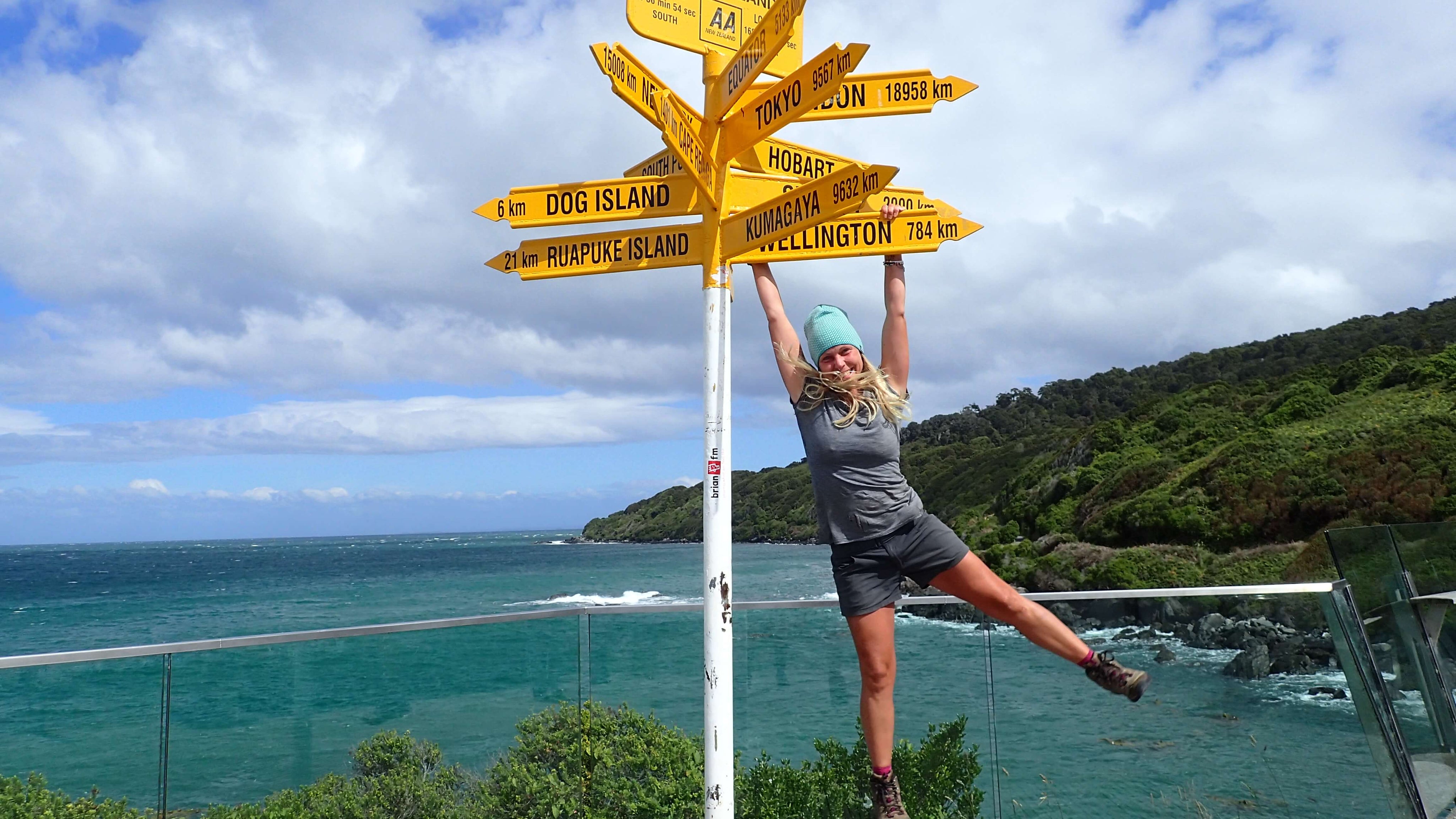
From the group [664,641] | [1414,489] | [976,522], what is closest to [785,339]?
[664,641]

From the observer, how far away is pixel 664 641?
372 centimetres

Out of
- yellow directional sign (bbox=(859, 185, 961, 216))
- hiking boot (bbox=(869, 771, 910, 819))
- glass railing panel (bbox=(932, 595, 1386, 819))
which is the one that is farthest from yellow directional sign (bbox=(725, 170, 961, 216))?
hiking boot (bbox=(869, 771, 910, 819))

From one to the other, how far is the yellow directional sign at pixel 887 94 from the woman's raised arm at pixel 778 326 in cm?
51

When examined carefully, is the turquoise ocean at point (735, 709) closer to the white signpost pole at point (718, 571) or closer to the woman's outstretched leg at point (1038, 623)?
the woman's outstretched leg at point (1038, 623)

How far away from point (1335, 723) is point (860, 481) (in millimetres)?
2135

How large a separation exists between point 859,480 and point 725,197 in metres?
0.95

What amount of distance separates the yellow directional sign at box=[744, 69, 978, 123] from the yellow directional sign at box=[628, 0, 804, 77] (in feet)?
0.57

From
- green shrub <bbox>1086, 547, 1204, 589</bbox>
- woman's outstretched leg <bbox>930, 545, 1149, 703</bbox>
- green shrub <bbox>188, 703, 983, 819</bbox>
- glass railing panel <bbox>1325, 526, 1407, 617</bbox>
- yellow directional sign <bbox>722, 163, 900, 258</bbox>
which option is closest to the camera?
yellow directional sign <bbox>722, 163, 900, 258</bbox>

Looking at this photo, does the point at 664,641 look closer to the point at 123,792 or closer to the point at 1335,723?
the point at 123,792

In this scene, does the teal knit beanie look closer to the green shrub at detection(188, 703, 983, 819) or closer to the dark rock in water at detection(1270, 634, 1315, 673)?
the green shrub at detection(188, 703, 983, 819)

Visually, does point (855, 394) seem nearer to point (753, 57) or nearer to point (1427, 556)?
point (753, 57)

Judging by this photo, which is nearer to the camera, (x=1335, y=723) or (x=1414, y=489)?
(x=1335, y=723)

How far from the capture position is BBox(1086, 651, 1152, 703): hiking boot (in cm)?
280

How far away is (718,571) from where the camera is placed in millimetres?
2668
